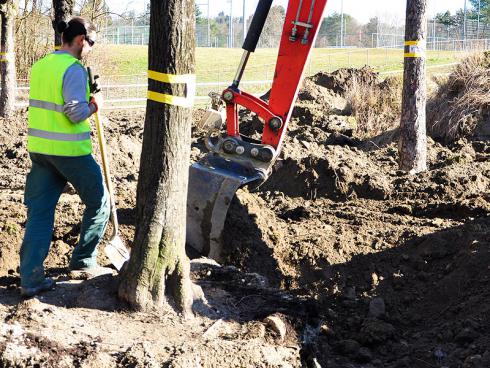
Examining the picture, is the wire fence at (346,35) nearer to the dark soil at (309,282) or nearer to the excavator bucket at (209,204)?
the dark soil at (309,282)

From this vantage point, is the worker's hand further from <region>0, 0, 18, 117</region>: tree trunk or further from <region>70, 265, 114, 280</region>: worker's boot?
<region>0, 0, 18, 117</region>: tree trunk

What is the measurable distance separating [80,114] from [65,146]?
25cm

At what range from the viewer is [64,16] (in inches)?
380

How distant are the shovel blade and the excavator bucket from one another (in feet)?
4.08

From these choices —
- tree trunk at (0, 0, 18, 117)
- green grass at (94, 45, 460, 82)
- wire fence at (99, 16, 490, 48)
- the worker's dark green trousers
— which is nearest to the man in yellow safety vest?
the worker's dark green trousers

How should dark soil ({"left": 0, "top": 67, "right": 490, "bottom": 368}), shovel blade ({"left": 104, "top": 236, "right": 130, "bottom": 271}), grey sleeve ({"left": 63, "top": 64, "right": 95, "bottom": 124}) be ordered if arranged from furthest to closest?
shovel blade ({"left": 104, "top": 236, "right": 130, "bottom": 271}), grey sleeve ({"left": 63, "top": 64, "right": 95, "bottom": 124}), dark soil ({"left": 0, "top": 67, "right": 490, "bottom": 368})

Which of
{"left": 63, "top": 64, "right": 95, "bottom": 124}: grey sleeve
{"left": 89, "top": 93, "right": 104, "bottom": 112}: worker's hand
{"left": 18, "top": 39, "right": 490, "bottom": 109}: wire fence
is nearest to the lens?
{"left": 63, "top": 64, "right": 95, "bottom": 124}: grey sleeve

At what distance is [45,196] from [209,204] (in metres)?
2.43

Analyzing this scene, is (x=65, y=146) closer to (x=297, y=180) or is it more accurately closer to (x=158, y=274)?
(x=158, y=274)

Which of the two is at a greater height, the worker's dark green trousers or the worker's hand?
the worker's hand

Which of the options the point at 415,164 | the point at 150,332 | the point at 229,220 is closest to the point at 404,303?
the point at 229,220

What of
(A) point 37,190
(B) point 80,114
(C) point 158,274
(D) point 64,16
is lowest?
(C) point 158,274

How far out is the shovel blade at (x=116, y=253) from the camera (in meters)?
6.29

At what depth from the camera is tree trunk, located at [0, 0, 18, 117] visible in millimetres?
16109
